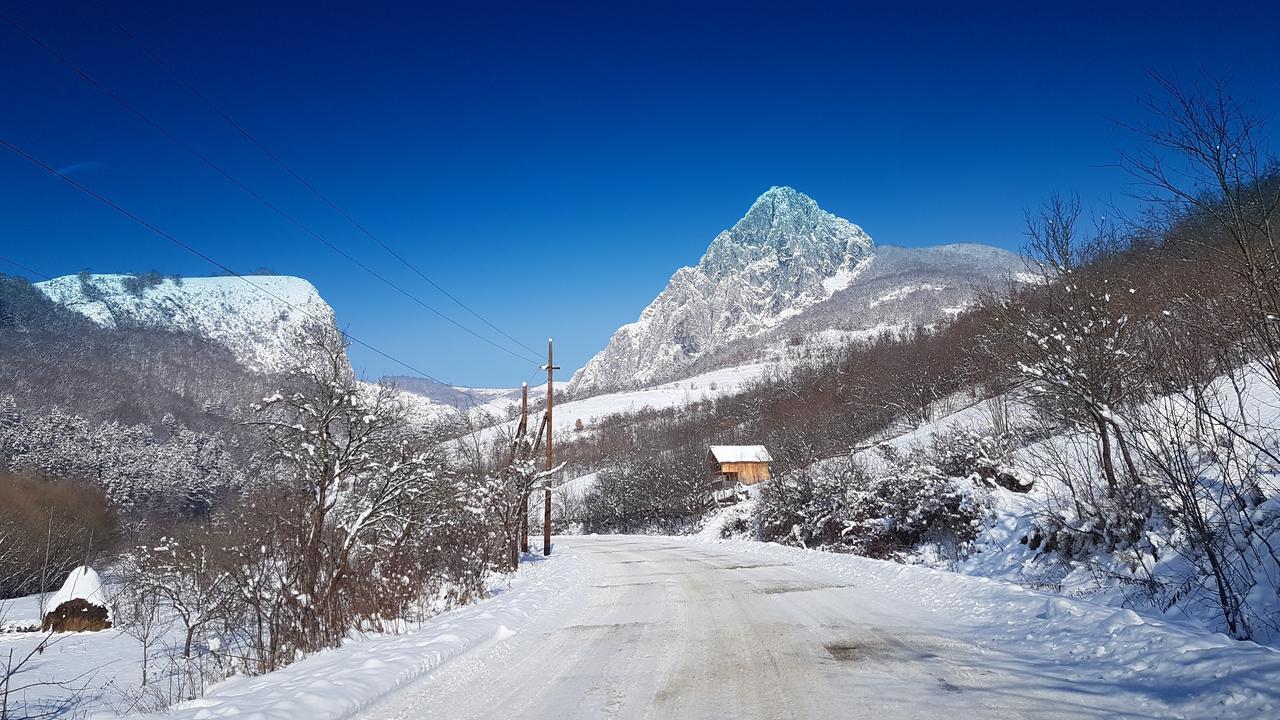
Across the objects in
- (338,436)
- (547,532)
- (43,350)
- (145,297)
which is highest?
(145,297)

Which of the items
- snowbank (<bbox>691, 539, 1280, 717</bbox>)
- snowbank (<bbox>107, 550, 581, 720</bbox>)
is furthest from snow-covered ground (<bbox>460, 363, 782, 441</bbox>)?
snowbank (<bbox>691, 539, 1280, 717</bbox>)

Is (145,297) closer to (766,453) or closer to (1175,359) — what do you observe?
(766,453)

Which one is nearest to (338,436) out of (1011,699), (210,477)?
(1011,699)

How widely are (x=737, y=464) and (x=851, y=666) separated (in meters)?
62.8

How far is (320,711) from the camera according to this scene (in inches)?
200

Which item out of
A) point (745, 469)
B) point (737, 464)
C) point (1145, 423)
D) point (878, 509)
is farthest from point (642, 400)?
point (1145, 423)

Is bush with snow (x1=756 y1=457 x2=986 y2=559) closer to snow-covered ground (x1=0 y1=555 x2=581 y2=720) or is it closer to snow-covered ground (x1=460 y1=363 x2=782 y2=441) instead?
snow-covered ground (x1=0 y1=555 x2=581 y2=720)

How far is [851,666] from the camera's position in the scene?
236 inches

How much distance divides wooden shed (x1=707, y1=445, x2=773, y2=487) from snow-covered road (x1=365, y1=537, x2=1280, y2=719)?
186 feet

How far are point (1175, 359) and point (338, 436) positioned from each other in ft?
40.8

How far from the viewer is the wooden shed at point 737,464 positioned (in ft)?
217

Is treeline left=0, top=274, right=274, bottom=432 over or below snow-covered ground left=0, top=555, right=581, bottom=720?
over

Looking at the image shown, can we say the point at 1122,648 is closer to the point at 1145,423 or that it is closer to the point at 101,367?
the point at 1145,423

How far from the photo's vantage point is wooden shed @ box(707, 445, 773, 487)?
217 feet
